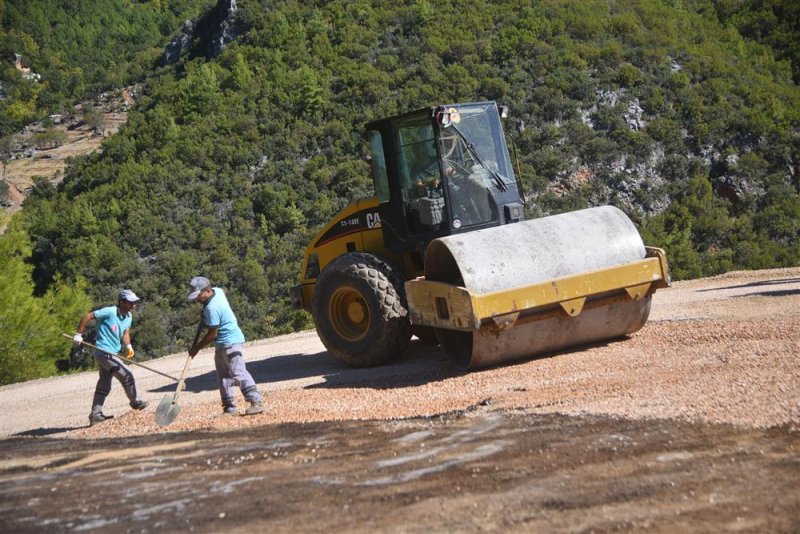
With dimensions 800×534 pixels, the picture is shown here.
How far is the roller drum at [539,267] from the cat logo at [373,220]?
1.33 m

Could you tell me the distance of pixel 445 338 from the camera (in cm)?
1028

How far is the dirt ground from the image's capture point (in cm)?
510

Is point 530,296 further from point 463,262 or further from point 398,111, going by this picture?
point 398,111

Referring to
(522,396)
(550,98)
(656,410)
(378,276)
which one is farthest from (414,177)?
(550,98)

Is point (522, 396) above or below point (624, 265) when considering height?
below

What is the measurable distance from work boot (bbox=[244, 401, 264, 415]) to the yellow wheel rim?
1.86 metres

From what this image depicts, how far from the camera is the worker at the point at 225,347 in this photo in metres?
9.16

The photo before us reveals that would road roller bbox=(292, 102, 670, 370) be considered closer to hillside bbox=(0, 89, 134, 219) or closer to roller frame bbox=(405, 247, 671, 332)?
roller frame bbox=(405, 247, 671, 332)

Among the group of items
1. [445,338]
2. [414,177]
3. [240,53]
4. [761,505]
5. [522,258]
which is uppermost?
[240,53]

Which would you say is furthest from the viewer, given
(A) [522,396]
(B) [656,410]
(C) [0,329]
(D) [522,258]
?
(C) [0,329]

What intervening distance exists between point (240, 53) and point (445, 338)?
34312mm

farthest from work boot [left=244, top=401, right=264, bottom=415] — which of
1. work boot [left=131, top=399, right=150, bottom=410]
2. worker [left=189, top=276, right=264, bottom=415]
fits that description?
work boot [left=131, top=399, right=150, bottom=410]

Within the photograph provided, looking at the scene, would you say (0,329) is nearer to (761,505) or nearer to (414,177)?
(414,177)

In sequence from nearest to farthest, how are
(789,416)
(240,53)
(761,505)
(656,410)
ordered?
(761,505) < (789,416) < (656,410) < (240,53)
